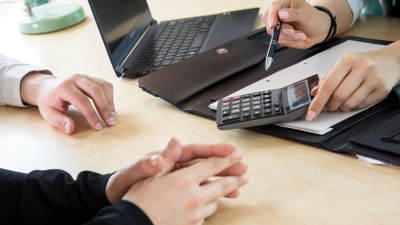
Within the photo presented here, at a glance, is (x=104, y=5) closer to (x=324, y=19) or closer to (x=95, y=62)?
(x=95, y=62)

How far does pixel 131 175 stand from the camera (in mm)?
643

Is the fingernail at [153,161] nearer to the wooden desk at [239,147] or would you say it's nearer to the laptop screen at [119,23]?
the wooden desk at [239,147]

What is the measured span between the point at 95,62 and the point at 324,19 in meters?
0.57

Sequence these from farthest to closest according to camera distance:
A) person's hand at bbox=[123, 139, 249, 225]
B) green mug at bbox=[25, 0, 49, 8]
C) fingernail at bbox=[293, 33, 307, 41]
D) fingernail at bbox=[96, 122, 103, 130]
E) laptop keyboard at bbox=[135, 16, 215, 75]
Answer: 1. green mug at bbox=[25, 0, 49, 8]
2. laptop keyboard at bbox=[135, 16, 215, 75]
3. fingernail at bbox=[293, 33, 307, 41]
4. fingernail at bbox=[96, 122, 103, 130]
5. person's hand at bbox=[123, 139, 249, 225]

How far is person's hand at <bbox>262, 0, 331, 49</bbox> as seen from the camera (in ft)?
3.34

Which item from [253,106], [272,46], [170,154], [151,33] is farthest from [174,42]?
[170,154]

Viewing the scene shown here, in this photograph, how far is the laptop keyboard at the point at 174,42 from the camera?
3.76 ft

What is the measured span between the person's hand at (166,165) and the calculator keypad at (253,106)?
0.13 m

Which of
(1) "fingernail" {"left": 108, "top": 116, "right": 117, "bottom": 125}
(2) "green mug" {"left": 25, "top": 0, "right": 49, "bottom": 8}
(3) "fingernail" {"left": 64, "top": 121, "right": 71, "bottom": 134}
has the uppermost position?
(2) "green mug" {"left": 25, "top": 0, "right": 49, "bottom": 8}

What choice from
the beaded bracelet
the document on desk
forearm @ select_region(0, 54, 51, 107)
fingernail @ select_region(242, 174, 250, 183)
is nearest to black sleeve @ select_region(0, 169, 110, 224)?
fingernail @ select_region(242, 174, 250, 183)

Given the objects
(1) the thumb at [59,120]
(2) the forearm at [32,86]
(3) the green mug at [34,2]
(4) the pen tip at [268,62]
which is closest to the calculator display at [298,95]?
(4) the pen tip at [268,62]

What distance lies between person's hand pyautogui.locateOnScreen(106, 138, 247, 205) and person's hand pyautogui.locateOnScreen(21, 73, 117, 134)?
29cm

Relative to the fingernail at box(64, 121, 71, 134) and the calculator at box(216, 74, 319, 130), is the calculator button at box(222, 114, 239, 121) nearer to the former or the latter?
the calculator at box(216, 74, 319, 130)

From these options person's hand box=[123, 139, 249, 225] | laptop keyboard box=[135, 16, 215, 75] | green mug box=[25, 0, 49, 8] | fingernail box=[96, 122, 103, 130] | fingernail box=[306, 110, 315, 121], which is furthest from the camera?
green mug box=[25, 0, 49, 8]
